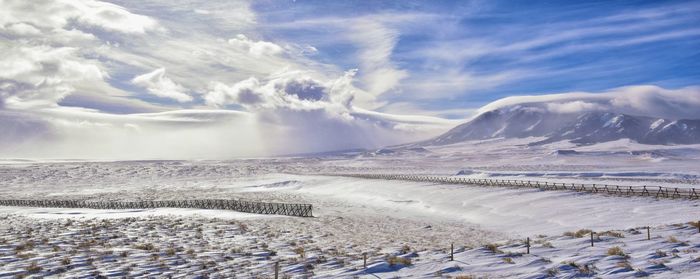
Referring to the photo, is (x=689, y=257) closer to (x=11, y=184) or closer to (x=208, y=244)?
(x=208, y=244)

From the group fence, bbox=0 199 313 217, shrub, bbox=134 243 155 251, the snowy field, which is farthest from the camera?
fence, bbox=0 199 313 217

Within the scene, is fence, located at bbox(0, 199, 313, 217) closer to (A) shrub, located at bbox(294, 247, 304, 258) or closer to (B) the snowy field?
(B) the snowy field

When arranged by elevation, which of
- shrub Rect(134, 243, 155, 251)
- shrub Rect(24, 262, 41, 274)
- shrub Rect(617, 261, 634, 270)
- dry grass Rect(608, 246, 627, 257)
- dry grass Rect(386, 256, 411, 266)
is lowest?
shrub Rect(134, 243, 155, 251)

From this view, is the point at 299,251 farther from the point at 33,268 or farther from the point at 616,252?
the point at 616,252

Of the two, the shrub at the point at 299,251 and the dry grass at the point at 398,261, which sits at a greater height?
the dry grass at the point at 398,261

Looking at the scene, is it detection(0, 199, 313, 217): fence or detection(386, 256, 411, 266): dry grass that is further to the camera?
detection(0, 199, 313, 217): fence

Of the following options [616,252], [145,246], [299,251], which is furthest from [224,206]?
[616,252]

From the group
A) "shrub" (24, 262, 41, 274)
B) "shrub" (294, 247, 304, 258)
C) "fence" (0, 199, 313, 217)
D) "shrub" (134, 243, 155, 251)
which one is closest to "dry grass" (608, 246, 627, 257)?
"shrub" (294, 247, 304, 258)

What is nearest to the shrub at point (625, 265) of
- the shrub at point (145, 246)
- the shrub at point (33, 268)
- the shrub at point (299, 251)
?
the shrub at point (299, 251)

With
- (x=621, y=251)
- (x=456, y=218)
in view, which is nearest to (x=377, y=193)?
(x=456, y=218)

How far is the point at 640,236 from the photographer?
24.2 meters

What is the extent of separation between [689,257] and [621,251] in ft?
7.73

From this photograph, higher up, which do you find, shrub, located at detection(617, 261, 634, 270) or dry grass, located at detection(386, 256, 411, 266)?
shrub, located at detection(617, 261, 634, 270)

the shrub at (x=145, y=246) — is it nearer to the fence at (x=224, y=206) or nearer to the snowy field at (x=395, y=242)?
the snowy field at (x=395, y=242)
